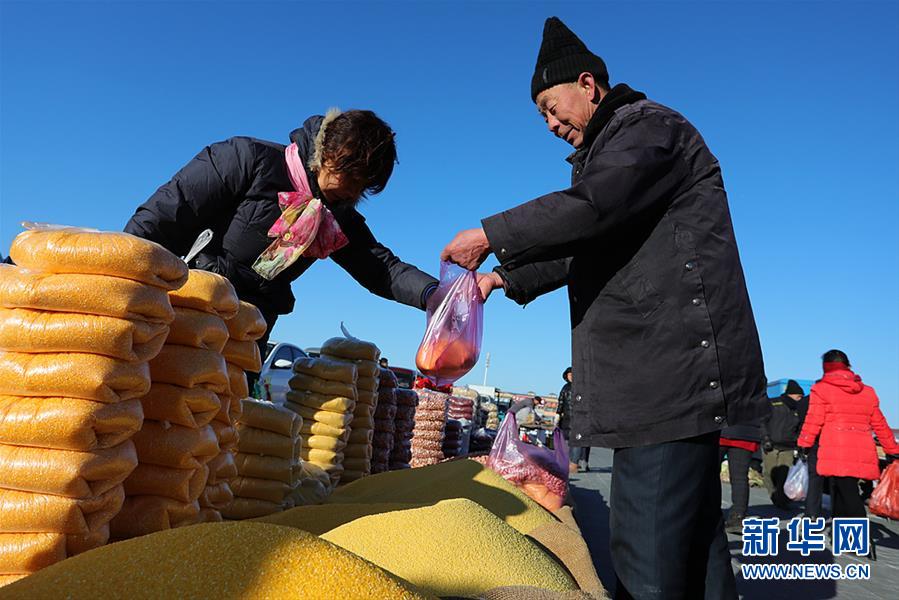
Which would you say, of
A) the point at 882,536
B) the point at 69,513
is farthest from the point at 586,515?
the point at 69,513

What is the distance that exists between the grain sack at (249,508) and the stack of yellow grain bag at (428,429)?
10.7 ft

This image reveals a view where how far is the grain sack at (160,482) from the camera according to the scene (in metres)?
1.60

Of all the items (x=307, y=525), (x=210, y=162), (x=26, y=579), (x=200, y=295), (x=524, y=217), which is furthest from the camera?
(x=210, y=162)

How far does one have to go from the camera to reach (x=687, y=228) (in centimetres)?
163

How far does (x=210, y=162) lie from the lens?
241 centimetres

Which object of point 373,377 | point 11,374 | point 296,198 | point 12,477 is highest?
point 296,198

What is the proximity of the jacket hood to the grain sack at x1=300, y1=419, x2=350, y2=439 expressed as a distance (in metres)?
4.70

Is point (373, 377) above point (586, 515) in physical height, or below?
above

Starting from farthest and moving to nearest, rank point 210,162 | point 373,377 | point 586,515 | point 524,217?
point 586,515 < point 373,377 < point 210,162 < point 524,217

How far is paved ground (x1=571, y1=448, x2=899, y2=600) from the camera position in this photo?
379 cm

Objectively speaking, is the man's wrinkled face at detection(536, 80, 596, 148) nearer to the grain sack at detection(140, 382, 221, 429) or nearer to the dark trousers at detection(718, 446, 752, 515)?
the grain sack at detection(140, 382, 221, 429)

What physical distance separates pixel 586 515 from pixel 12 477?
5084 mm

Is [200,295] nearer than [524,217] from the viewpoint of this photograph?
No

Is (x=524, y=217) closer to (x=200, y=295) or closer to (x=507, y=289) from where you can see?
(x=507, y=289)
